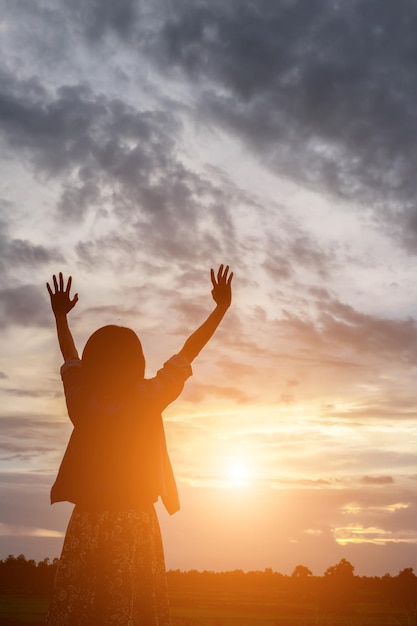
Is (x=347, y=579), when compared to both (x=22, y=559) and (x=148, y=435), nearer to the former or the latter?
(x=22, y=559)

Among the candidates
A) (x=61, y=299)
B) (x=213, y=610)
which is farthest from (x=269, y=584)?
(x=61, y=299)

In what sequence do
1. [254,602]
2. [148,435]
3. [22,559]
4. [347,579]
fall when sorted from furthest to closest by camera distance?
[254,602] → [22,559] → [347,579] → [148,435]

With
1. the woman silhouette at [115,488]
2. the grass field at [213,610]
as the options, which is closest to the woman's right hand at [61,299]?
the woman silhouette at [115,488]

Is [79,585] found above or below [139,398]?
A: below

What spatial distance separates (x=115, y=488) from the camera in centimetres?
517

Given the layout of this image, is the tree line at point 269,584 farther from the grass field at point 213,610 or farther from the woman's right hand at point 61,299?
the woman's right hand at point 61,299

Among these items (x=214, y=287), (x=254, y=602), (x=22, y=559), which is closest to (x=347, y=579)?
(x=254, y=602)

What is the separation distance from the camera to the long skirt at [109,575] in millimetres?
5020

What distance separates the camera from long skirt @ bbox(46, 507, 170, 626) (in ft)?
16.5

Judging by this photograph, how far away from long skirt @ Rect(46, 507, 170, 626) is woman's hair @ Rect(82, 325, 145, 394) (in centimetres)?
103

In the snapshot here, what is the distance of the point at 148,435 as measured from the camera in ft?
17.7

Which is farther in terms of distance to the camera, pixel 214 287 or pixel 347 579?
pixel 347 579

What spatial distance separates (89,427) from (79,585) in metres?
1.21

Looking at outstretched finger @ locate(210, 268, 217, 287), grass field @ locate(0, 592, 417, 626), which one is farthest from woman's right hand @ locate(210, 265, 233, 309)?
grass field @ locate(0, 592, 417, 626)
